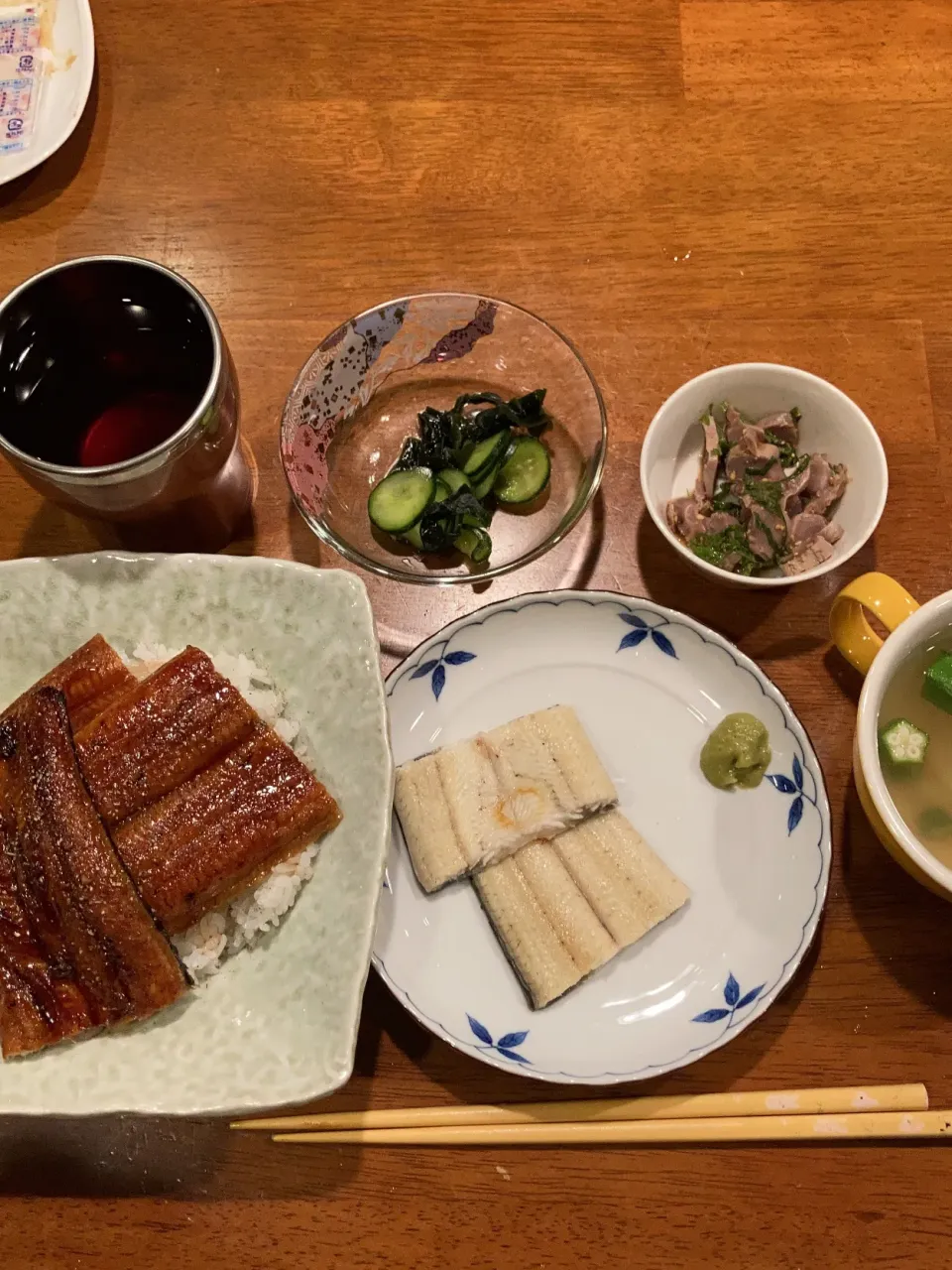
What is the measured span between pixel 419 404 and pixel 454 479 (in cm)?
25

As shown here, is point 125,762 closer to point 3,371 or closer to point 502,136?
point 3,371

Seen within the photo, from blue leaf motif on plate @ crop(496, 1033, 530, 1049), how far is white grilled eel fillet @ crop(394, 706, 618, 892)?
27 cm

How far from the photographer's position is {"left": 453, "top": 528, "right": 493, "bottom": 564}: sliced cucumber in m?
1.79

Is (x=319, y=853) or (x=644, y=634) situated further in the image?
(x=644, y=634)

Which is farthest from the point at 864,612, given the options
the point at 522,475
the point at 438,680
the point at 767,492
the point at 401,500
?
the point at 401,500

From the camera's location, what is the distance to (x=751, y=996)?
60.9 inches

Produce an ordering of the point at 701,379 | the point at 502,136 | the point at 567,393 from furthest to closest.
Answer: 1. the point at 502,136
2. the point at 567,393
3. the point at 701,379

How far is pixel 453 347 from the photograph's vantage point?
6.46ft

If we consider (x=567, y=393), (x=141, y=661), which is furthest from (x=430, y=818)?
(x=567, y=393)

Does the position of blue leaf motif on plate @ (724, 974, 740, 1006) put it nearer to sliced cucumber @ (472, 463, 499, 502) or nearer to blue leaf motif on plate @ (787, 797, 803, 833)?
blue leaf motif on plate @ (787, 797, 803, 833)

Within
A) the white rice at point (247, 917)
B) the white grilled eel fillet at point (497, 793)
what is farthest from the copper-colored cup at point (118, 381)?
the white grilled eel fillet at point (497, 793)

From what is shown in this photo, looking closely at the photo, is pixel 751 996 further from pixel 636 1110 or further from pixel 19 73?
pixel 19 73

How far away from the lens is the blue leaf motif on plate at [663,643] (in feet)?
5.75

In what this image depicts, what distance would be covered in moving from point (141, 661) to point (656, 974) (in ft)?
3.41
